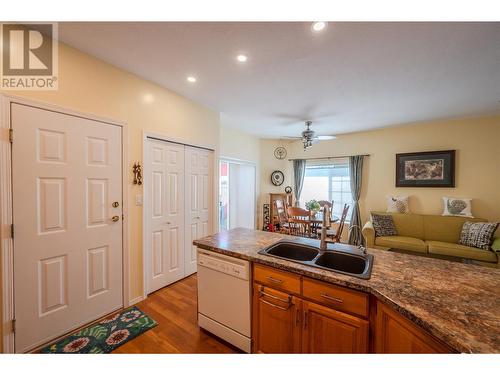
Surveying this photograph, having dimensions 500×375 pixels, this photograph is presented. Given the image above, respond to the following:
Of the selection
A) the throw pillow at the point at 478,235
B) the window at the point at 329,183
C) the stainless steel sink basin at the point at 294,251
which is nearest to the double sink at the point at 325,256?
the stainless steel sink basin at the point at 294,251

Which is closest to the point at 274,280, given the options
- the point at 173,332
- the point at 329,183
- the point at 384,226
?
the point at 173,332

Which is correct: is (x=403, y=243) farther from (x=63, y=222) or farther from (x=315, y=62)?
(x=63, y=222)

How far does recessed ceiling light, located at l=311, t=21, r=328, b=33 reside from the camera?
1.43 meters

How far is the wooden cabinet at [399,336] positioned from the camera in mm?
789

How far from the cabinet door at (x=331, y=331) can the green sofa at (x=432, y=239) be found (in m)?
2.26

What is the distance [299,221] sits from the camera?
3584 mm

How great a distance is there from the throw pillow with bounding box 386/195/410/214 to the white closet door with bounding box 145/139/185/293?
3.96 m

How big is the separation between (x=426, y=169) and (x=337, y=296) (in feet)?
13.1

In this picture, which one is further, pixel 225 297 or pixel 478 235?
pixel 478 235

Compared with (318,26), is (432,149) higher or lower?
lower

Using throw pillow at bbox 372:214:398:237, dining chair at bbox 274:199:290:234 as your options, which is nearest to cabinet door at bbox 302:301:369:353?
dining chair at bbox 274:199:290:234

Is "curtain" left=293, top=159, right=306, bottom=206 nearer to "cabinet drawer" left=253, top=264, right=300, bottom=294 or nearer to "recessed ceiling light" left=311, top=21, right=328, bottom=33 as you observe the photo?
"recessed ceiling light" left=311, top=21, right=328, bottom=33
